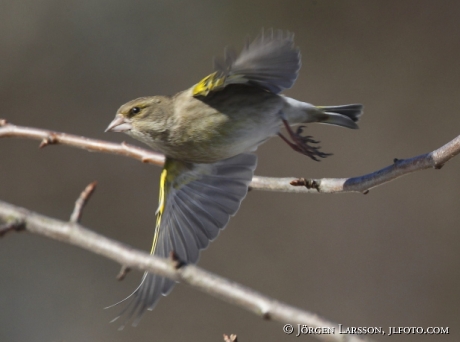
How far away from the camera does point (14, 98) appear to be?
14.5ft

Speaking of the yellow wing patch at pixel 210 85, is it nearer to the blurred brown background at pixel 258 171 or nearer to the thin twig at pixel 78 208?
the thin twig at pixel 78 208

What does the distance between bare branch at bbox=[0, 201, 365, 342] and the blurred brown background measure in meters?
2.65

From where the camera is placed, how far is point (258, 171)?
4031 mm

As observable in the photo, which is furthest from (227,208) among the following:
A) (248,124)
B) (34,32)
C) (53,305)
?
(34,32)

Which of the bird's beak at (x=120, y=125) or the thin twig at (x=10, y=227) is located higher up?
the bird's beak at (x=120, y=125)

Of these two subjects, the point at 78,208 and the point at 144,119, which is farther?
the point at 144,119

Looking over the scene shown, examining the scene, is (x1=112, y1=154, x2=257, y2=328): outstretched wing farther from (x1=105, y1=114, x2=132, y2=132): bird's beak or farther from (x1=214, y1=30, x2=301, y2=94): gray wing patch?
(x1=214, y1=30, x2=301, y2=94): gray wing patch

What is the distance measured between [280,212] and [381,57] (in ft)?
4.23

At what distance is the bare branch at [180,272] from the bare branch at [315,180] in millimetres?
869

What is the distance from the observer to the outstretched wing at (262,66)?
183cm

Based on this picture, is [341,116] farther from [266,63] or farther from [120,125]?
[120,125]

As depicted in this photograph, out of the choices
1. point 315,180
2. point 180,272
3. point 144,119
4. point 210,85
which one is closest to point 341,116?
point 315,180

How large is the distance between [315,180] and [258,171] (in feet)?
6.46

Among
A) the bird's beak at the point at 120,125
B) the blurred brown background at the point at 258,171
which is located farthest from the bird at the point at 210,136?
the blurred brown background at the point at 258,171
